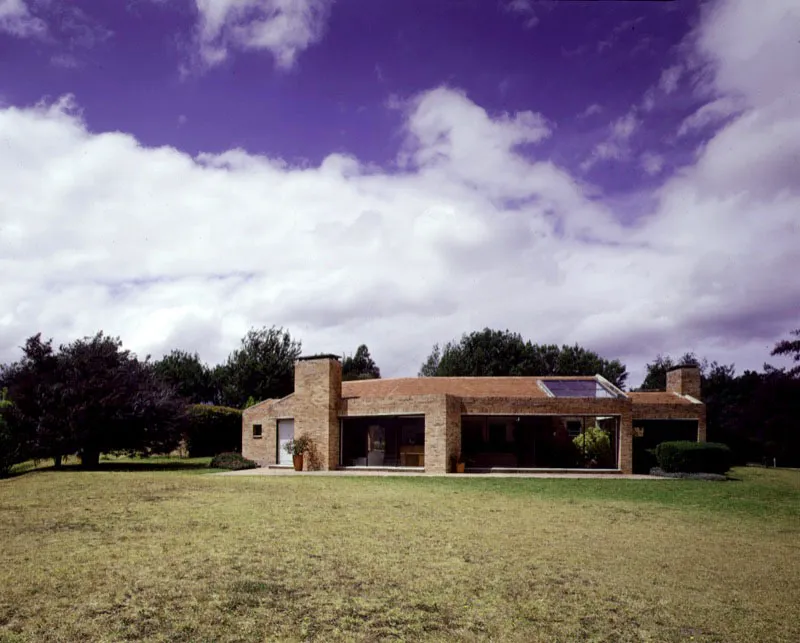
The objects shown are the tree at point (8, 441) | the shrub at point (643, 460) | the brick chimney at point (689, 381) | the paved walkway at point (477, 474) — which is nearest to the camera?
the tree at point (8, 441)

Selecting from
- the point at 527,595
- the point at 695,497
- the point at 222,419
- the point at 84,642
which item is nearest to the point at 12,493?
the point at 84,642

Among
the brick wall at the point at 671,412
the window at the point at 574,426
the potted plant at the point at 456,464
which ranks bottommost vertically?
the potted plant at the point at 456,464

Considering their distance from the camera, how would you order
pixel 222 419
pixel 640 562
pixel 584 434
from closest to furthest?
pixel 640 562 → pixel 584 434 → pixel 222 419

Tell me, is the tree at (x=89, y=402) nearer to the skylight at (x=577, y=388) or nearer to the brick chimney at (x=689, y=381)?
the skylight at (x=577, y=388)

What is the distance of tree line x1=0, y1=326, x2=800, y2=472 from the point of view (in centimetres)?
2659

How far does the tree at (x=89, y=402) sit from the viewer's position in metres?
26.5

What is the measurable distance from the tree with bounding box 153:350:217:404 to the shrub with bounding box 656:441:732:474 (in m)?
46.8

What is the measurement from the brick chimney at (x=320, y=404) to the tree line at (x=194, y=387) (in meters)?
5.30

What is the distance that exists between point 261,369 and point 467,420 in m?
30.1

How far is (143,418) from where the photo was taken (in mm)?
28203

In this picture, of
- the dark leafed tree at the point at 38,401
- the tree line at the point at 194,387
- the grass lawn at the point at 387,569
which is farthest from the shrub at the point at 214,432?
the grass lawn at the point at 387,569

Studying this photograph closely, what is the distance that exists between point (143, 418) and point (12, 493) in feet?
35.3

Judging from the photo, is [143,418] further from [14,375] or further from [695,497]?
[695,497]

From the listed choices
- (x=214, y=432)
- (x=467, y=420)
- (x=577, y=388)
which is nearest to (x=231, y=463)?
(x=467, y=420)
